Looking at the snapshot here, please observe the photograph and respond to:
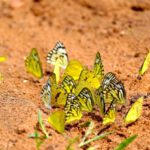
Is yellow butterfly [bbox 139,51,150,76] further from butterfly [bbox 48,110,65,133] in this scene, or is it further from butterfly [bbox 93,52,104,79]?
butterfly [bbox 48,110,65,133]

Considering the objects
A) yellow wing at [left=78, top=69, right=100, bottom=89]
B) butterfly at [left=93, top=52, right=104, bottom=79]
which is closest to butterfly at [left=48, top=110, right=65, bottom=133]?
yellow wing at [left=78, top=69, right=100, bottom=89]

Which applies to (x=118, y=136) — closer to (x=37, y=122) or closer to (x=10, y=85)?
(x=37, y=122)

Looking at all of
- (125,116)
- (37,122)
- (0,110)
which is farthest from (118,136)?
(0,110)

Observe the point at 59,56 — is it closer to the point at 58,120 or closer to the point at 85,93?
the point at 85,93

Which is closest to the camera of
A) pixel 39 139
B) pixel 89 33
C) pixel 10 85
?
pixel 39 139

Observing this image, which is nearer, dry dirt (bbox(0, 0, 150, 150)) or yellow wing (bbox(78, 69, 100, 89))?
dry dirt (bbox(0, 0, 150, 150))

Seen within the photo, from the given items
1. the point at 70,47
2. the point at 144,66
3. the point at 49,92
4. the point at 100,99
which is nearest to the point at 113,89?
the point at 100,99
